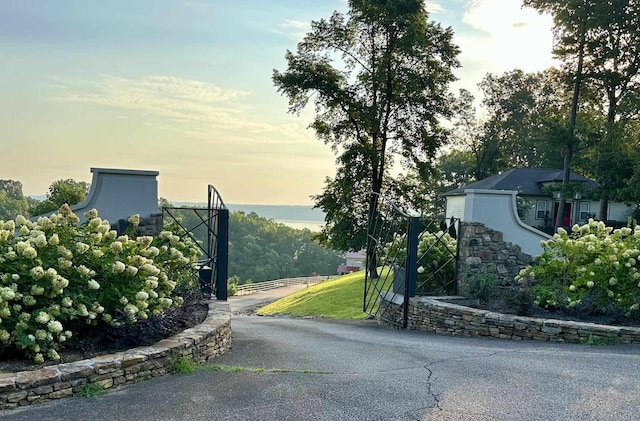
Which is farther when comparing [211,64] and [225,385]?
[211,64]

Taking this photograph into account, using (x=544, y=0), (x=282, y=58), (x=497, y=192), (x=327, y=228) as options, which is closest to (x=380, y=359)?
(x=497, y=192)

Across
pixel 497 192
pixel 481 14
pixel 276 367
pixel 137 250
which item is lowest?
pixel 276 367

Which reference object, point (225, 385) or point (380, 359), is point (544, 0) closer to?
point (380, 359)

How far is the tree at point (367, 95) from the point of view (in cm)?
1697

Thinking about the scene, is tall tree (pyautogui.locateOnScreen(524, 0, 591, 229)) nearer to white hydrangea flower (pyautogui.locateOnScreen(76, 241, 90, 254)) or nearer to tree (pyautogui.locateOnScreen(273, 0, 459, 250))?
tree (pyautogui.locateOnScreen(273, 0, 459, 250))

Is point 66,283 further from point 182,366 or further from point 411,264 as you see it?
point 411,264

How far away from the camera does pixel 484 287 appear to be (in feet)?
24.9

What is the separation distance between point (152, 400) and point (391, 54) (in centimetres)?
1575

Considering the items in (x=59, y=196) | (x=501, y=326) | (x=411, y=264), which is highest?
(x=59, y=196)

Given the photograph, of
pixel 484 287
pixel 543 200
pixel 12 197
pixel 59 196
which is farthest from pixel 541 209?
pixel 12 197

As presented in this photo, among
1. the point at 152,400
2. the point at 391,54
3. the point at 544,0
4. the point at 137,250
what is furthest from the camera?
the point at 544,0

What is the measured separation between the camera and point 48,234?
4.57 metres

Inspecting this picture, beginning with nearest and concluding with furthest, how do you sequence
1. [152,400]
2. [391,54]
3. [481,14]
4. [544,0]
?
1. [152,400]
2. [481,14]
3. [391,54]
4. [544,0]

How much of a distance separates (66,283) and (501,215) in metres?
6.95
